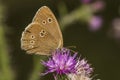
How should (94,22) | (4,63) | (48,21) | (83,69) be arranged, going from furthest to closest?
(94,22), (4,63), (48,21), (83,69)

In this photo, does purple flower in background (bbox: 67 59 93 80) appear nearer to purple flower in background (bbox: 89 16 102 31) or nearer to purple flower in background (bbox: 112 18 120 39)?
purple flower in background (bbox: 89 16 102 31)

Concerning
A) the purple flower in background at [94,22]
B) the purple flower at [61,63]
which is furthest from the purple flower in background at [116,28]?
the purple flower at [61,63]

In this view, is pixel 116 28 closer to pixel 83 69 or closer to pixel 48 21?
pixel 48 21

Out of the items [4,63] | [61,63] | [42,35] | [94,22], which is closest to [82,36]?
[94,22]

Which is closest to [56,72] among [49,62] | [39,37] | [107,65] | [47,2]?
[49,62]

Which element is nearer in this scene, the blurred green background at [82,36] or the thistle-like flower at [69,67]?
the thistle-like flower at [69,67]

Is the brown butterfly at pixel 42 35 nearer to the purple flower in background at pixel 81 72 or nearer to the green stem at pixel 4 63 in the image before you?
the purple flower in background at pixel 81 72

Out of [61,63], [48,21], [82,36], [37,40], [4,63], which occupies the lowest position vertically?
[82,36]

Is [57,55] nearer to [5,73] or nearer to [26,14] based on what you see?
[5,73]
